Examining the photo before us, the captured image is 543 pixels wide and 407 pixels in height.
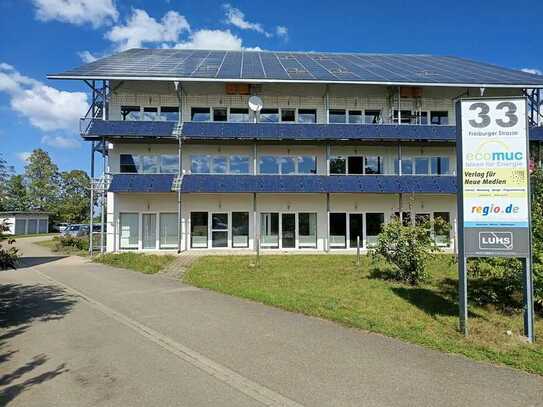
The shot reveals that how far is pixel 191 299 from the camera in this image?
376 inches

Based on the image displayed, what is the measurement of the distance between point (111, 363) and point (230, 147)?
17564mm

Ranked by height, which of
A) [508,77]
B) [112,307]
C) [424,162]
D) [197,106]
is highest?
[508,77]

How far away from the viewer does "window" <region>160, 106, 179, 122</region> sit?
2255cm

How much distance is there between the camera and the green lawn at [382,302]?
583 centimetres

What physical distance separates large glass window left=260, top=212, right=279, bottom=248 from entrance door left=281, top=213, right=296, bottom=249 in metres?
0.33

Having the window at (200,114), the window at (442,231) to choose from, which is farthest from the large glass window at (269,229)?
the window at (442,231)

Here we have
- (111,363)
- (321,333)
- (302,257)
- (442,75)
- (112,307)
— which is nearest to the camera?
(111,363)

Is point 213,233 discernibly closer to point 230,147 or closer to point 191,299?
point 230,147

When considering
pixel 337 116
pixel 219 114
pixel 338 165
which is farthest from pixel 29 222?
pixel 338 165

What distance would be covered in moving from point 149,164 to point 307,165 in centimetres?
880

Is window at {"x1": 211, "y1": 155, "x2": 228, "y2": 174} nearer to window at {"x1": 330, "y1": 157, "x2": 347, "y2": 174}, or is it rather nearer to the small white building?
window at {"x1": 330, "y1": 157, "x2": 347, "y2": 174}

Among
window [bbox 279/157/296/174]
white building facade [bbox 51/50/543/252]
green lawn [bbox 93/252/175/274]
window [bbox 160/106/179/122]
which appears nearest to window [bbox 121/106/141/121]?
white building facade [bbox 51/50/543/252]

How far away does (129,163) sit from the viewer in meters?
21.9

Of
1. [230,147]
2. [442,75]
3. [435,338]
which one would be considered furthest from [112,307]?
[442,75]
